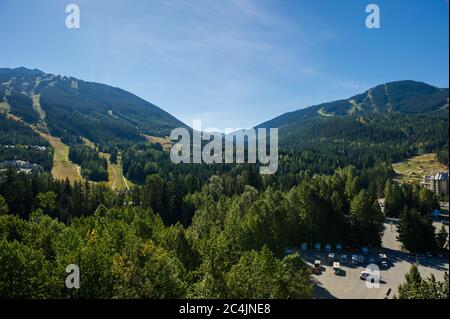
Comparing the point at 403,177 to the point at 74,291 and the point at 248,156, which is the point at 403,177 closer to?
the point at 248,156

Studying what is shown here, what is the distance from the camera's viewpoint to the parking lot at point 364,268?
40594 millimetres

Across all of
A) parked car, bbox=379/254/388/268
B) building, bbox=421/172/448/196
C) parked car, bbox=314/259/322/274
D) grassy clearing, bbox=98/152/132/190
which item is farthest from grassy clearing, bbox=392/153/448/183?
parked car, bbox=314/259/322/274

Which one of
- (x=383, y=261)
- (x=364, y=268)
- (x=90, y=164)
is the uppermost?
(x=90, y=164)

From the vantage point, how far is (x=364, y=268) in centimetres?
5019

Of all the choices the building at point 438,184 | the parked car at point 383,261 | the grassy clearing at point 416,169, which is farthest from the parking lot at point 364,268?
the grassy clearing at point 416,169

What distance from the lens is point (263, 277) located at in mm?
25969

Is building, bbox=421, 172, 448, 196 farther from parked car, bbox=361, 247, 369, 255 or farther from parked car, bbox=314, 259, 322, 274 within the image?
parked car, bbox=314, 259, 322, 274

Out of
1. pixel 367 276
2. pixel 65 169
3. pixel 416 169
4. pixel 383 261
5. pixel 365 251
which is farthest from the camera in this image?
pixel 416 169

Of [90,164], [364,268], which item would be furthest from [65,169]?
[364,268]

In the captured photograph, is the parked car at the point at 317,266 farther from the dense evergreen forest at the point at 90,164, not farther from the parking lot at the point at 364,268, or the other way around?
the dense evergreen forest at the point at 90,164

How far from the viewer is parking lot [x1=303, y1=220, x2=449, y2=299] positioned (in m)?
40.6

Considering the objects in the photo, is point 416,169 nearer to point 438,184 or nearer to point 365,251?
point 438,184
